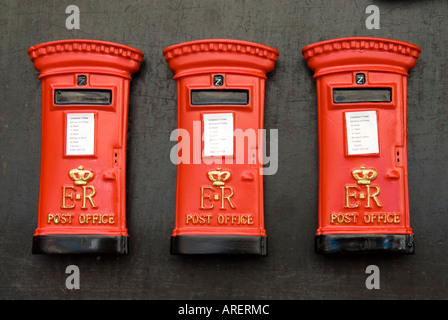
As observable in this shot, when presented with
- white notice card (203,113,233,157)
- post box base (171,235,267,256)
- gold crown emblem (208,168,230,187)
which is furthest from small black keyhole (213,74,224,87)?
post box base (171,235,267,256)

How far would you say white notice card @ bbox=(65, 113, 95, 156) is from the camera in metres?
3.05

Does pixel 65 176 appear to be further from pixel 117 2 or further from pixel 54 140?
pixel 117 2

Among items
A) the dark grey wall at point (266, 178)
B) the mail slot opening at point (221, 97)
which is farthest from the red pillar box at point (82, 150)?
the mail slot opening at point (221, 97)

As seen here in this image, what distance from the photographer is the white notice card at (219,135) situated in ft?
9.97

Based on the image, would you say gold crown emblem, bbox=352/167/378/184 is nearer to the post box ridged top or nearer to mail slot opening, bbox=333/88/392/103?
mail slot opening, bbox=333/88/392/103

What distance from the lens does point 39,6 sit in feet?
11.3

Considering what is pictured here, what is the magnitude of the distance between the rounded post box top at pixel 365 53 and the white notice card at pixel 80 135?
133cm

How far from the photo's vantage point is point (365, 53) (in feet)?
9.98

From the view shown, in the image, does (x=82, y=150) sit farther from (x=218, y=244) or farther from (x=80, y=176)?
(x=218, y=244)

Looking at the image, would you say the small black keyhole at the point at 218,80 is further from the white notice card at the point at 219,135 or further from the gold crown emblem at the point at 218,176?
the gold crown emblem at the point at 218,176

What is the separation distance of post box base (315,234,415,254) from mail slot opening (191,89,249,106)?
90 cm

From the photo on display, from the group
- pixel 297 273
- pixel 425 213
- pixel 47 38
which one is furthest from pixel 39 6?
pixel 425 213

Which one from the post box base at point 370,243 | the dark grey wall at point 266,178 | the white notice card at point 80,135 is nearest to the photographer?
the post box base at point 370,243

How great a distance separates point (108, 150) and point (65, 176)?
27 centimetres
